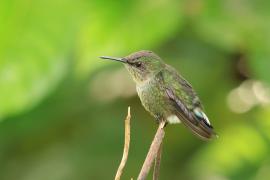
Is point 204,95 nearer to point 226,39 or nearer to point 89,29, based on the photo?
point 226,39

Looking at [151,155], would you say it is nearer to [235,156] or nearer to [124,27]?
[124,27]

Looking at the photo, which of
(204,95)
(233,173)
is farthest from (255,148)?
(204,95)

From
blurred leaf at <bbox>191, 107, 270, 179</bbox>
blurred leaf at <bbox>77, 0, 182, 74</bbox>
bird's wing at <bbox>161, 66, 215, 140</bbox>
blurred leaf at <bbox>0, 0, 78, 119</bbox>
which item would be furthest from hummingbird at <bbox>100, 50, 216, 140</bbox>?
blurred leaf at <bbox>191, 107, 270, 179</bbox>

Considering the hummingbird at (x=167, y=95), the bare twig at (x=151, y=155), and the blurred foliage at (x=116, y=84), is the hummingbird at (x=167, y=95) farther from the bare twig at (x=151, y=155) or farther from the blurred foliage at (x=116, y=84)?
the blurred foliage at (x=116, y=84)

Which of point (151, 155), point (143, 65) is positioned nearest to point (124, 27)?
point (143, 65)

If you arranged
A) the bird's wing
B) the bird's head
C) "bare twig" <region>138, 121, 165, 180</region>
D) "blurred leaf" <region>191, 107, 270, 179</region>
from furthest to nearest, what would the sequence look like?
"blurred leaf" <region>191, 107, 270, 179</region>
the bird's head
the bird's wing
"bare twig" <region>138, 121, 165, 180</region>

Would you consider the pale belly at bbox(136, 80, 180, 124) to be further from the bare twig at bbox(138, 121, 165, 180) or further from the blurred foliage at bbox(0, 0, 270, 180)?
the blurred foliage at bbox(0, 0, 270, 180)

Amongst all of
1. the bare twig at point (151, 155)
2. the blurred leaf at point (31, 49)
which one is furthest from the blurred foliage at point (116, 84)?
the bare twig at point (151, 155)
